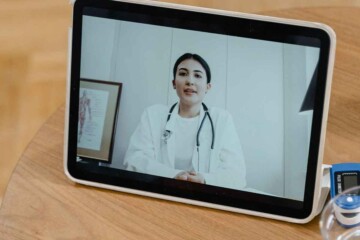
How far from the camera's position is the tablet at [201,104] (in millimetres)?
842

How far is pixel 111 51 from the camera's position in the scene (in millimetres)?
892

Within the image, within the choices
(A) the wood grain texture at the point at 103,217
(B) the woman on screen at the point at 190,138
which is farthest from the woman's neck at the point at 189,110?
(A) the wood grain texture at the point at 103,217

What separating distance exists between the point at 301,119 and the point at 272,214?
12 centimetres

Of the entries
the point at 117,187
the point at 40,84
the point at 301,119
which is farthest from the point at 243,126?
the point at 40,84

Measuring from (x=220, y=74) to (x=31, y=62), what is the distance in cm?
107

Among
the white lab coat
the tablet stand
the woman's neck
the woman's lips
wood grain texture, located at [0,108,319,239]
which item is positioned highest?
the woman's lips

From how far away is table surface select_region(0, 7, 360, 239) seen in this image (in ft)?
2.93

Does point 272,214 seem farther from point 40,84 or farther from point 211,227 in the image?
point 40,84

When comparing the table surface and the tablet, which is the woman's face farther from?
the table surface

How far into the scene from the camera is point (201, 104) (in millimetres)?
877

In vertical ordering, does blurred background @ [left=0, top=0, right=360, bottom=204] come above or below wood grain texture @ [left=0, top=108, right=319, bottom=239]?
above

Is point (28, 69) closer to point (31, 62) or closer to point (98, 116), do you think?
point (31, 62)

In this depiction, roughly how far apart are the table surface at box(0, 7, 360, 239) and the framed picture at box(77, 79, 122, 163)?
0.06 m

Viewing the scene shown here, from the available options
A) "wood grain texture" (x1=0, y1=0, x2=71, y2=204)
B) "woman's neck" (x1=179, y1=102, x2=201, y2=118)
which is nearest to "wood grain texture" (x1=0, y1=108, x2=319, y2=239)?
"woman's neck" (x1=179, y1=102, x2=201, y2=118)
